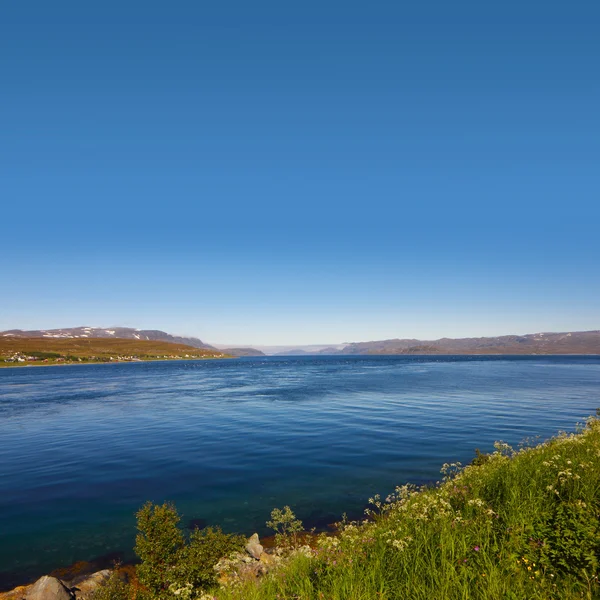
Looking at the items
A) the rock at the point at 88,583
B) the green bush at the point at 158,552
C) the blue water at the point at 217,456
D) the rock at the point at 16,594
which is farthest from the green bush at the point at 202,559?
the blue water at the point at 217,456

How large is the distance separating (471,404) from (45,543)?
45.3 metres

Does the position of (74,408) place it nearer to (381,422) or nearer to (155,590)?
(381,422)

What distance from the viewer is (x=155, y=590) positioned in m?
8.62

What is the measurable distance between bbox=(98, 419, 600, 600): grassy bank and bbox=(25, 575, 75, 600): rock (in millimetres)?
1781

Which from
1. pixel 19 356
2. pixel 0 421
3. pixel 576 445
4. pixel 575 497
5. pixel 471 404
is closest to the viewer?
pixel 575 497

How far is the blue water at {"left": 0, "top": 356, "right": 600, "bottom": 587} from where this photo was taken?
51.8 feet

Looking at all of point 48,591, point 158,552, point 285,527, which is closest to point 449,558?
point 158,552

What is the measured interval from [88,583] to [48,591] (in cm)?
142

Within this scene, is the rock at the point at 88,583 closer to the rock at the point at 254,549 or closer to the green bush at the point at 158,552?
the green bush at the point at 158,552

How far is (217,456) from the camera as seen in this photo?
25.3 m

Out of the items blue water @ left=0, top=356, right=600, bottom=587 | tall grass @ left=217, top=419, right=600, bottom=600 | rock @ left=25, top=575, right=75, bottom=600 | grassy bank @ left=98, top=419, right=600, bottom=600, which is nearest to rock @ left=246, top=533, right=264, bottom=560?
blue water @ left=0, top=356, right=600, bottom=587

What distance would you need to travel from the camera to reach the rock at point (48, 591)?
958 cm

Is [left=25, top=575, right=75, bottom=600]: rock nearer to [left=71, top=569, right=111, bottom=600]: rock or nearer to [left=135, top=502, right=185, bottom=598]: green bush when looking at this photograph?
[left=71, top=569, right=111, bottom=600]: rock

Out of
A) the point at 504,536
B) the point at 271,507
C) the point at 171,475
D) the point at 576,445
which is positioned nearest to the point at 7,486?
the point at 171,475
